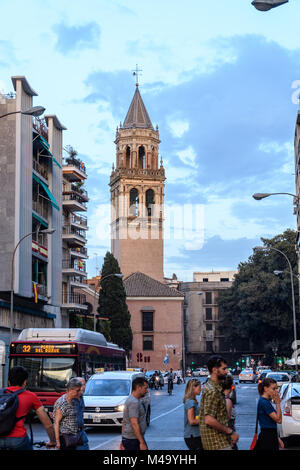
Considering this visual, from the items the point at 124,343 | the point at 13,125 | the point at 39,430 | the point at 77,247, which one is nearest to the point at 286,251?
the point at 124,343

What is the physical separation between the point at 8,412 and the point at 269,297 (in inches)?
3096

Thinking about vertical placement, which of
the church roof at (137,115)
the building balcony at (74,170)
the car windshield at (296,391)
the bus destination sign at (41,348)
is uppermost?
the church roof at (137,115)

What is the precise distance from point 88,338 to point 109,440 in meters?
9.79

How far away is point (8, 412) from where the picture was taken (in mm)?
8469

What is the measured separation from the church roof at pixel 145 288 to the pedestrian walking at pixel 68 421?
91.5 metres

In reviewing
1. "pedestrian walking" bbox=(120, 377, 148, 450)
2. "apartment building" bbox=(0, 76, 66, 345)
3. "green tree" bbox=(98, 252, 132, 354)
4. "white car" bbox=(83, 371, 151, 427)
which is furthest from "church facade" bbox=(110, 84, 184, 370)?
"pedestrian walking" bbox=(120, 377, 148, 450)

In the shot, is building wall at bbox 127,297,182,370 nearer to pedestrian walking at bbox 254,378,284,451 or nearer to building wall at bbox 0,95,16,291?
building wall at bbox 0,95,16,291

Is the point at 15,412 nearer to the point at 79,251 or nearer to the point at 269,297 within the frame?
the point at 79,251

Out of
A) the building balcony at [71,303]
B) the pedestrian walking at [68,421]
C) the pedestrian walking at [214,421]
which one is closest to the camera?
the pedestrian walking at [214,421]

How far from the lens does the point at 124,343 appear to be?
89.6 meters

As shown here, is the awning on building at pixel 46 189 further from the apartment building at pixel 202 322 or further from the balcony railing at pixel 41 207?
the apartment building at pixel 202 322

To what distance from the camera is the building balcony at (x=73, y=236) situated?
6639 cm

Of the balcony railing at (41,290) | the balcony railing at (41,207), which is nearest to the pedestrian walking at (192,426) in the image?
the balcony railing at (41,290)

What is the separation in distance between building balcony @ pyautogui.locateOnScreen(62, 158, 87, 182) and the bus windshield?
4219 cm
